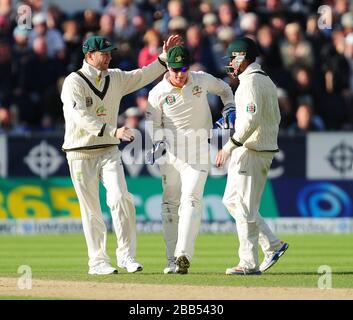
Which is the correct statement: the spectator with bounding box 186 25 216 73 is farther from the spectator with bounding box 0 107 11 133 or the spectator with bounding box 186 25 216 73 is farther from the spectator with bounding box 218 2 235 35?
the spectator with bounding box 0 107 11 133

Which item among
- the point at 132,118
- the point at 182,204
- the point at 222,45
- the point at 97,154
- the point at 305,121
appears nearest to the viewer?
the point at 182,204

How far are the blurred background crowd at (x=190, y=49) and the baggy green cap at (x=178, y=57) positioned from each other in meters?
8.38

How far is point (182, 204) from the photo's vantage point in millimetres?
13523

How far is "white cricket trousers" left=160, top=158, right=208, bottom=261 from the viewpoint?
13406mm

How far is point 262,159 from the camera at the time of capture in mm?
13320

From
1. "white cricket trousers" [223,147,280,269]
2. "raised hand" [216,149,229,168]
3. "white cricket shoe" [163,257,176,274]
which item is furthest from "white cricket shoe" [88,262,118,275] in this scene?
"raised hand" [216,149,229,168]

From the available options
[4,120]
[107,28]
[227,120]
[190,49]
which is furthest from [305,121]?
[227,120]

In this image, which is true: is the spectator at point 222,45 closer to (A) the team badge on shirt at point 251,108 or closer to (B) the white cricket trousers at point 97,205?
(B) the white cricket trousers at point 97,205

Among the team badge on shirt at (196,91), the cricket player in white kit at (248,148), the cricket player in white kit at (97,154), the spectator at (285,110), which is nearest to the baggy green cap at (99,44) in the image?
the cricket player in white kit at (97,154)

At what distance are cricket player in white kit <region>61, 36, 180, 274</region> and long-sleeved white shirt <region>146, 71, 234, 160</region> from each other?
1.57 feet

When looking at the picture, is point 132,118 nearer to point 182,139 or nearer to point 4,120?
point 4,120

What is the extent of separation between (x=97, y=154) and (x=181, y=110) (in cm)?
106

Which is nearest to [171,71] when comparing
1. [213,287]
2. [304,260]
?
[213,287]
